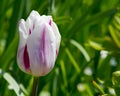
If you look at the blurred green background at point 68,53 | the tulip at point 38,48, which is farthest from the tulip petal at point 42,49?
the blurred green background at point 68,53

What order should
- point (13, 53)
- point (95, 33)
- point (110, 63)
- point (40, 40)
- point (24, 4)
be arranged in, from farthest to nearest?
point (95, 33) → point (110, 63) → point (24, 4) → point (13, 53) → point (40, 40)

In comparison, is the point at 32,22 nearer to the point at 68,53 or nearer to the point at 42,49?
the point at 42,49

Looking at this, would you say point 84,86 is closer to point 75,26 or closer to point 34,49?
point 75,26

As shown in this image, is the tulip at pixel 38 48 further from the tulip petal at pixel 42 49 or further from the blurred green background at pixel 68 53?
→ the blurred green background at pixel 68 53

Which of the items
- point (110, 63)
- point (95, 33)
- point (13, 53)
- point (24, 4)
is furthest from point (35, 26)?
point (95, 33)

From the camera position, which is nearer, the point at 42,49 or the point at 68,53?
the point at 42,49

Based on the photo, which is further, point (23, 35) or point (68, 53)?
point (68, 53)

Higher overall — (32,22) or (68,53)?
(32,22)

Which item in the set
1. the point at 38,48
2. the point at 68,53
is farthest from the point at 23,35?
the point at 68,53

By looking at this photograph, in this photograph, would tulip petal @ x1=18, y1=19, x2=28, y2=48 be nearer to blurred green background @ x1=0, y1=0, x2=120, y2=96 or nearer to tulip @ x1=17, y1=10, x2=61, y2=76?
tulip @ x1=17, y1=10, x2=61, y2=76

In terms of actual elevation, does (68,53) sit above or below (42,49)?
below

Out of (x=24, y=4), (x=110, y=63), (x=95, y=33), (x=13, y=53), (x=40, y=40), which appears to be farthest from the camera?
(x=95, y=33)
